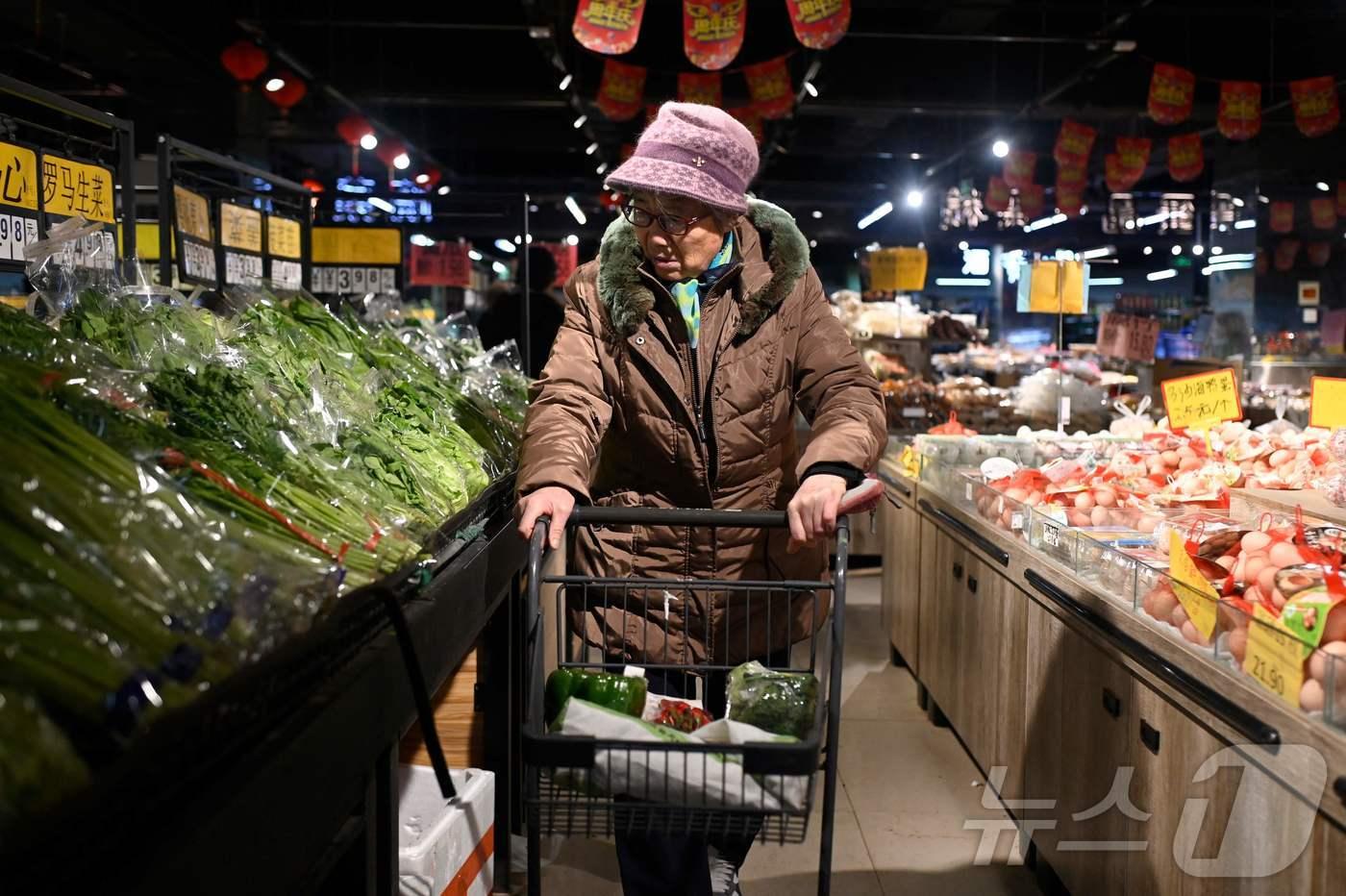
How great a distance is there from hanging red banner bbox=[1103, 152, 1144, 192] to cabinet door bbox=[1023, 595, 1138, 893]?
11812 millimetres

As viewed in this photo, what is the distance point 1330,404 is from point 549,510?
10.7 feet

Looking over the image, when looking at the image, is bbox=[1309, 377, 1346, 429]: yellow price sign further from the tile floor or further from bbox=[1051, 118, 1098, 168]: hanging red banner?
bbox=[1051, 118, 1098, 168]: hanging red banner

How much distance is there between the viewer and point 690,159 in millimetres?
2408

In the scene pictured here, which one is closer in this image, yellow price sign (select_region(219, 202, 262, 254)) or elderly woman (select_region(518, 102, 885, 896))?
elderly woman (select_region(518, 102, 885, 896))

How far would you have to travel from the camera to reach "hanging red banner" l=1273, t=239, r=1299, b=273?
1305 centimetres

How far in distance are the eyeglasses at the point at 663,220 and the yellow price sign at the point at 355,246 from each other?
124 inches

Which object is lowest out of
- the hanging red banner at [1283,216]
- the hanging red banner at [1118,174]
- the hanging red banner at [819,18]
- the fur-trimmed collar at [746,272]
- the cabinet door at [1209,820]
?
the cabinet door at [1209,820]

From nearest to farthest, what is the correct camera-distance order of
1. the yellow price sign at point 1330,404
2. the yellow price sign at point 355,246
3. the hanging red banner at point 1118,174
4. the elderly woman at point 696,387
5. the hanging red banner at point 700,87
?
the elderly woman at point 696,387, the yellow price sign at point 1330,404, the yellow price sign at point 355,246, the hanging red banner at point 700,87, the hanging red banner at point 1118,174

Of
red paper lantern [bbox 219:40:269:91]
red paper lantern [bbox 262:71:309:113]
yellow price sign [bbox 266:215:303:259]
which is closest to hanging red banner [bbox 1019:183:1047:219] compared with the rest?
red paper lantern [bbox 262:71:309:113]

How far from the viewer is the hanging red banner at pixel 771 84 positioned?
443 inches

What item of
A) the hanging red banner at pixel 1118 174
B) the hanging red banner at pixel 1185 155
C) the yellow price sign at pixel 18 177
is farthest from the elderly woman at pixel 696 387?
the hanging red banner at pixel 1118 174

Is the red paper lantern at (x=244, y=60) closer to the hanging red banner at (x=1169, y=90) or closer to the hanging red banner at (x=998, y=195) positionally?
the hanging red banner at (x=1169, y=90)

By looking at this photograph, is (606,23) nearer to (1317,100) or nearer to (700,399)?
(700,399)

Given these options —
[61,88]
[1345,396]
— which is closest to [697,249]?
[1345,396]
